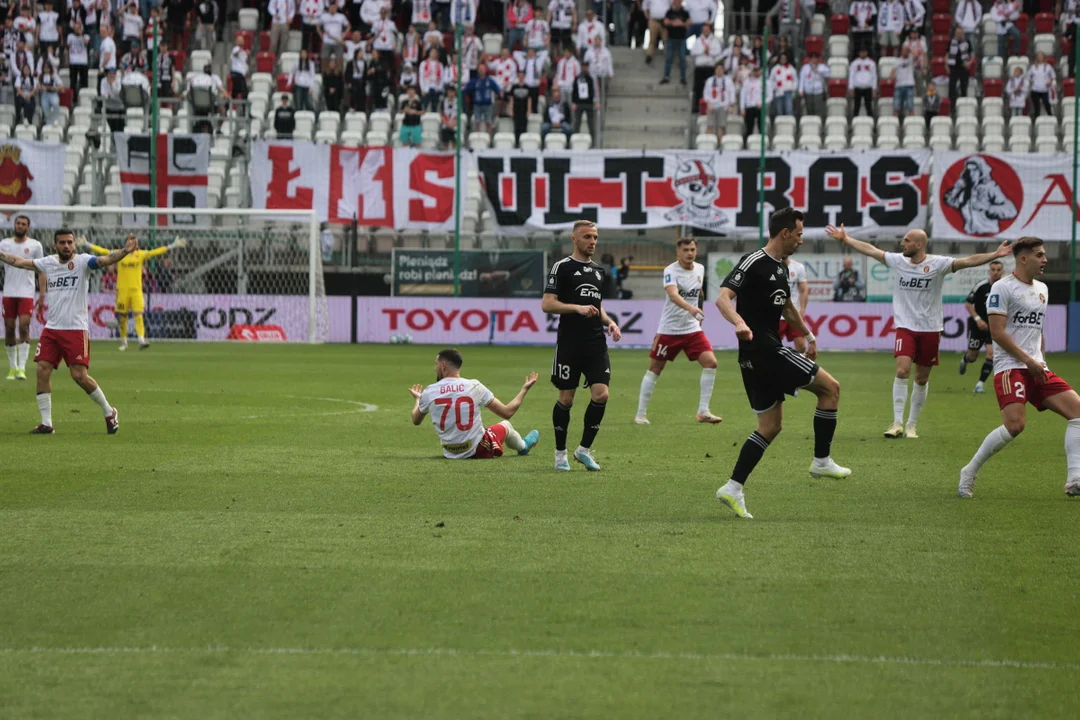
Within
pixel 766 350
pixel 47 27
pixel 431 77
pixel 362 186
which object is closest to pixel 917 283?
pixel 766 350

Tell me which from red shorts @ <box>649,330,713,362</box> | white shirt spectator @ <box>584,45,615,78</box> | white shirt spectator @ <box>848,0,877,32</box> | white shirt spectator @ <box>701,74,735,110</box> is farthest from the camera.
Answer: white shirt spectator @ <box>584,45,615,78</box>

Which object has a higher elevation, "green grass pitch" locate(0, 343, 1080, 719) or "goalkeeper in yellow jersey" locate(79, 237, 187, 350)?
"goalkeeper in yellow jersey" locate(79, 237, 187, 350)

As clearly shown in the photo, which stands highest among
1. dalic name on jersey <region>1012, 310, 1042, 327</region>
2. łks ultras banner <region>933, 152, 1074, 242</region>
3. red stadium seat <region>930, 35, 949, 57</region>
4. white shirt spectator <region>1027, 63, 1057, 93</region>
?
red stadium seat <region>930, 35, 949, 57</region>

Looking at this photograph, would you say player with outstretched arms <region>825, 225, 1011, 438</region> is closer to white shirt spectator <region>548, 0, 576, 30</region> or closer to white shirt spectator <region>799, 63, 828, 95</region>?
white shirt spectator <region>799, 63, 828, 95</region>

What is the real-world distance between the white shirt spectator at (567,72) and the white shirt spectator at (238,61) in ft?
28.5

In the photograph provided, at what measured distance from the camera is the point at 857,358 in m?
28.7

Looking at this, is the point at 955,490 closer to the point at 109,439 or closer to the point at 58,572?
the point at 58,572

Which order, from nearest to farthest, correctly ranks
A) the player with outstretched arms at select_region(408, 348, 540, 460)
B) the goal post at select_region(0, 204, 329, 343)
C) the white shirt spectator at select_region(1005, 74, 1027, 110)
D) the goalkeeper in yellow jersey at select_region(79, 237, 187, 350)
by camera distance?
the player with outstretched arms at select_region(408, 348, 540, 460), the goalkeeper in yellow jersey at select_region(79, 237, 187, 350), the goal post at select_region(0, 204, 329, 343), the white shirt spectator at select_region(1005, 74, 1027, 110)

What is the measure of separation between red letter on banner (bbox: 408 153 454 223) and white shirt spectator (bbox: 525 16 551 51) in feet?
19.7

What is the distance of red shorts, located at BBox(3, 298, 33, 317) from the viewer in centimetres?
2006

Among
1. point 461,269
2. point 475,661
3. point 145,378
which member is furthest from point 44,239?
point 475,661

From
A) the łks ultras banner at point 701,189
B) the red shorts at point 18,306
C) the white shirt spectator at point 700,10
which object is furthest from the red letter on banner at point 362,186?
the red shorts at point 18,306

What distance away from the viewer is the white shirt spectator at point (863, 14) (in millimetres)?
36656

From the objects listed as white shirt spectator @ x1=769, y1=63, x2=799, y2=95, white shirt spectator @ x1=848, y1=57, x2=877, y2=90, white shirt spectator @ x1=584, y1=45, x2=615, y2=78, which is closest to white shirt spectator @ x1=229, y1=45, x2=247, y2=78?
white shirt spectator @ x1=584, y1=45, x2=615, y2=78
